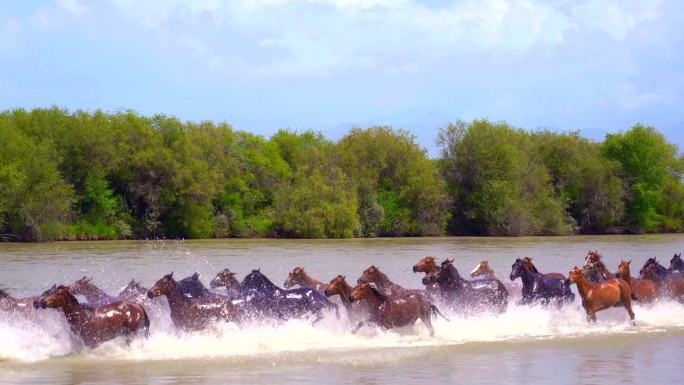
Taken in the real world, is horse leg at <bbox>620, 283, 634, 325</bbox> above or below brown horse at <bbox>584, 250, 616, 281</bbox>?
below

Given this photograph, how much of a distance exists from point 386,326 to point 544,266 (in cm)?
1737

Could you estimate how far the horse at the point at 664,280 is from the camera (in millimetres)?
18797

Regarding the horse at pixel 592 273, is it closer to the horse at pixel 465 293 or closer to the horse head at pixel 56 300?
the horse at pixel 465 293

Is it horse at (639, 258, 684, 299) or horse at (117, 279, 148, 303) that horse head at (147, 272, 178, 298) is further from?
horse at (639, 258, 684, 299)

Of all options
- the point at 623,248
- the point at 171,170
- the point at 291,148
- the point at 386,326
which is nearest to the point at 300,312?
the point at 386,326

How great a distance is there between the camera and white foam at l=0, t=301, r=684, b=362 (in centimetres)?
1352

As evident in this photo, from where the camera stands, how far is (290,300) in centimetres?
1545

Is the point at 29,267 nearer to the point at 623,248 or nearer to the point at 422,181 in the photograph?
the point at 623,248

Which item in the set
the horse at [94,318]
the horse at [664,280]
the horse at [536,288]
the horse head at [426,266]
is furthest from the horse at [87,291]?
the horse at [664,280]

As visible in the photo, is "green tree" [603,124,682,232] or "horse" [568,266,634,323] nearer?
"horse" [568,266,634,323]

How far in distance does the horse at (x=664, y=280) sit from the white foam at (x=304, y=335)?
825mm

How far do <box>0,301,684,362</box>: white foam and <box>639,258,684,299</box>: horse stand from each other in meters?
0.83

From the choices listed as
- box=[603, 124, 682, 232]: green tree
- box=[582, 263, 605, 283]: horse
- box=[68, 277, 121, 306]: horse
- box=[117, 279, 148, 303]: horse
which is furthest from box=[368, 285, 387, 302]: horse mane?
box=[603, 124, 682, 232]: green tree

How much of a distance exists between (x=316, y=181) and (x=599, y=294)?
37518mm
